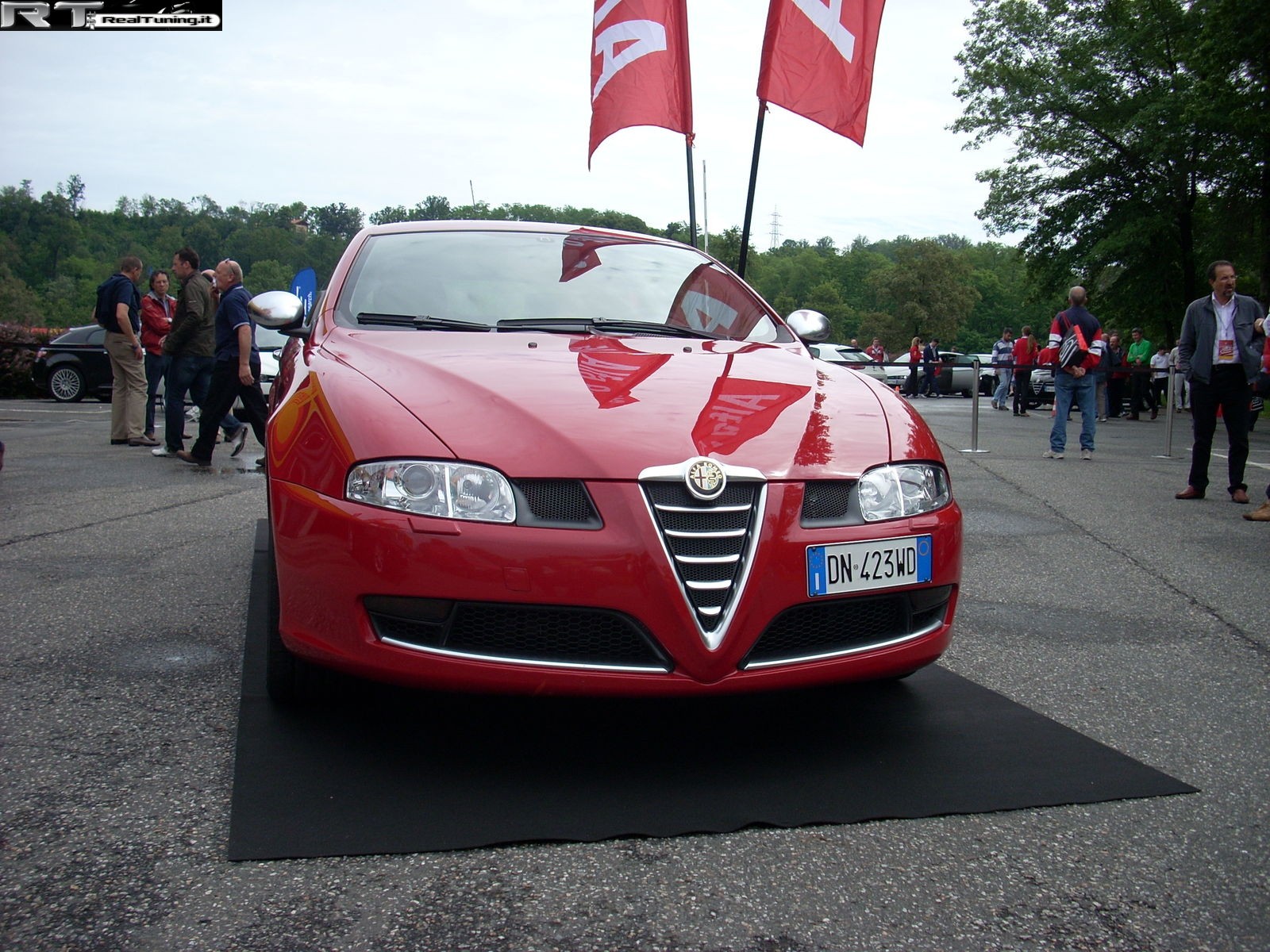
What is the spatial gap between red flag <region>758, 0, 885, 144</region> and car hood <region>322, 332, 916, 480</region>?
4.88m

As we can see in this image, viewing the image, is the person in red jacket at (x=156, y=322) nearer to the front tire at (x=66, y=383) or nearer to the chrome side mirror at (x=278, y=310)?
the chrome side mirror at (x=278, y=310)

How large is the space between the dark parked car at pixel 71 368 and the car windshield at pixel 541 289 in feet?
64.7

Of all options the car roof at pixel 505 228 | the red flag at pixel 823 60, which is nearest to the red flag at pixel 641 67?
the red flag at pixel 823 60

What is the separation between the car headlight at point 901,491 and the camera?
3.04 meters

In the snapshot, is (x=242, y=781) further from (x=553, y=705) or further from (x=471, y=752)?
(x=553, y=705)

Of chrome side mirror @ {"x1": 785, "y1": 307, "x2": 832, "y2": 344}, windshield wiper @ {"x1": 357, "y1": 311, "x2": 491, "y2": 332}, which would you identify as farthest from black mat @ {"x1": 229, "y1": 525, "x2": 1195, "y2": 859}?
chrome side mirror @ {"x1": 785, "y1": 307, "x2": 832, "y2": 344}

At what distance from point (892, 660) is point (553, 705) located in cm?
99

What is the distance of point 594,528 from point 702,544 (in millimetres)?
258

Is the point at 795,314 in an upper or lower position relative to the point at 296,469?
upper

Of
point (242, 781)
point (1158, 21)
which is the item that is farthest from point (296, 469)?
point (1158, 21)

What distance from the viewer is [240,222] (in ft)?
385

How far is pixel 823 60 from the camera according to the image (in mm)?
8164

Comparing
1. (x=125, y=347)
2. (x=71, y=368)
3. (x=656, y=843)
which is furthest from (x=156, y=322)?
(x=656, y=843)

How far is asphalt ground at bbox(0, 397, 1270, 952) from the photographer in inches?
84.4
